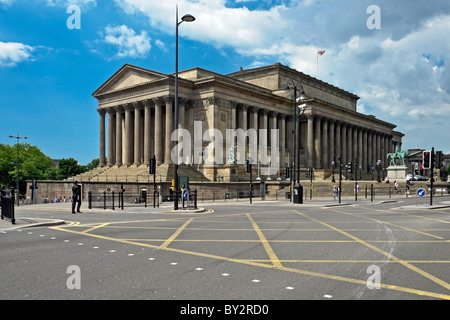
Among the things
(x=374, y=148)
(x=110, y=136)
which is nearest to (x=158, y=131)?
(x=110, y=136)

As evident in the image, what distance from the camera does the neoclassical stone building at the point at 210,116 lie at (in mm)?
55031

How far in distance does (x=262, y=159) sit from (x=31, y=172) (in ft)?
180

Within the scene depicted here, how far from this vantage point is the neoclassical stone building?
55.0m

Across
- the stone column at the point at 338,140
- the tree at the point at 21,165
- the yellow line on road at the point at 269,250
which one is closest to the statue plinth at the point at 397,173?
the stone column at the point at 338,140

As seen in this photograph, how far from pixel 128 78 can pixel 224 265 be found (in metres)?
56.0

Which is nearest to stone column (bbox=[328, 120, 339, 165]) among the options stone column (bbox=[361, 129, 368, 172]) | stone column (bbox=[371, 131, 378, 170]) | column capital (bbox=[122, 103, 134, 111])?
stone column (bbox=[361, 129, 368, 172])

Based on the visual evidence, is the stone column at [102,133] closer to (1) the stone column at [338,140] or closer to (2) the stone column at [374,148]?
(1) the stone column at [338,140]

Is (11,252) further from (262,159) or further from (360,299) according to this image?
(262,159)

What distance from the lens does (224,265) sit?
25.8 ft

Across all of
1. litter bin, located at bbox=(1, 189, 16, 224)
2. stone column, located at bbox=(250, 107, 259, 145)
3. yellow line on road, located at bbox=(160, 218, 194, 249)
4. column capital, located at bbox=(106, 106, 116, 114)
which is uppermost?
column capital, located at bbox=(106, 106, 116, 114)

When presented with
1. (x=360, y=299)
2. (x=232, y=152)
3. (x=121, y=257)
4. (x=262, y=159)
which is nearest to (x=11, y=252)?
(x=121, y=257)

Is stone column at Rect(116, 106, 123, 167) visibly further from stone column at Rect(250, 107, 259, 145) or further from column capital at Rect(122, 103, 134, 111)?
stone column at Rect(250, 107, 259, 145)

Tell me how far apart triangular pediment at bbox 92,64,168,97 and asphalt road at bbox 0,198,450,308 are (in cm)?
4435

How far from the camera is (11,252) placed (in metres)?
9.25
